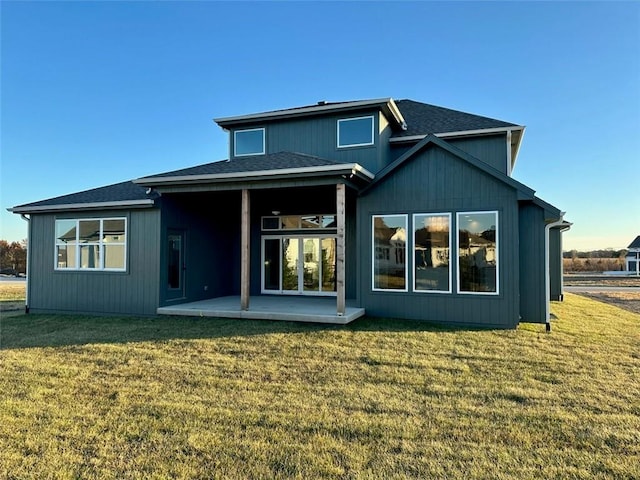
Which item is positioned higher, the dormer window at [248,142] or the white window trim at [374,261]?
the dormer window at [248,142]

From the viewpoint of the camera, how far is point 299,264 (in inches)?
491

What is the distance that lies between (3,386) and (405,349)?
5795mm

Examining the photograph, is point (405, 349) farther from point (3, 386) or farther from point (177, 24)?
point (177, 24)

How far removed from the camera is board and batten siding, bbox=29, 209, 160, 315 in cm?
980

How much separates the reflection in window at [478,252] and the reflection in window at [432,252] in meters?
0.29

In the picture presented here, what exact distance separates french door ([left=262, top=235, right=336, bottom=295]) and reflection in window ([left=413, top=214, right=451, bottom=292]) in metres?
3.71

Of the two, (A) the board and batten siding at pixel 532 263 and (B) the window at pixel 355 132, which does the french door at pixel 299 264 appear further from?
(A) the board and batten siding at pixel 532 263

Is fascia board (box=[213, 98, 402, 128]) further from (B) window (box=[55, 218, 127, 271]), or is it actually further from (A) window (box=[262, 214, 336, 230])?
(B) window (box=[55, 218, 127, 271])

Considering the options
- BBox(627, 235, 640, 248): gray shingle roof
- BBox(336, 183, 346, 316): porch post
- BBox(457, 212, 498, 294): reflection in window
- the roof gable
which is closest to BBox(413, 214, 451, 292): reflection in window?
BBox(457, 212, 498, 294): reflection in window

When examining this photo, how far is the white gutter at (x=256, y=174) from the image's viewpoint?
26.2 ft

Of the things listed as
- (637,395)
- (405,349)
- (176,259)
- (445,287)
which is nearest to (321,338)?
(405,349)

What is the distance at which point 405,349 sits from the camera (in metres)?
6.48

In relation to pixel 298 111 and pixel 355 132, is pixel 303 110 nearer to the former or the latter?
pixel 298 111

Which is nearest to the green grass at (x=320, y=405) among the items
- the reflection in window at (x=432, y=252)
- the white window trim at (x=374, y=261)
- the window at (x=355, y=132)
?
the reflection in window at (x=432, y=252)
